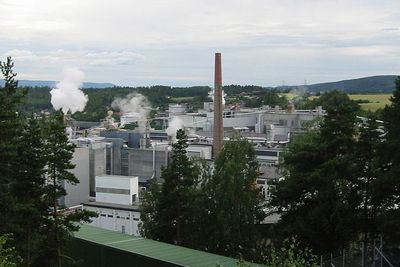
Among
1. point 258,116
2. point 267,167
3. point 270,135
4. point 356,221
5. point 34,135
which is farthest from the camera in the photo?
point 258,116

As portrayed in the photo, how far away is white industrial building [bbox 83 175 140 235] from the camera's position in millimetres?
41594

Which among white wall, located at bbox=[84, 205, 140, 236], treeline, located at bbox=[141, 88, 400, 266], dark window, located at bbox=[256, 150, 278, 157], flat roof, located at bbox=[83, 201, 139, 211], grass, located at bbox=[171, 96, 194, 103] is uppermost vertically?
grass, located at bbox=[171, 96, 194, 103]

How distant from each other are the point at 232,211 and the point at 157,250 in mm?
4114

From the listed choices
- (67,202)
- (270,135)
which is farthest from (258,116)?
(67,202)

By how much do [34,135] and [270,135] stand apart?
6002 cm

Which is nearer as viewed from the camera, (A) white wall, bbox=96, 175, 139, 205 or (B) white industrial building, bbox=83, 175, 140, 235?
(B) white industrial building, bbox=83, 175, 140, 235

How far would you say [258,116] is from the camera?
297 ft

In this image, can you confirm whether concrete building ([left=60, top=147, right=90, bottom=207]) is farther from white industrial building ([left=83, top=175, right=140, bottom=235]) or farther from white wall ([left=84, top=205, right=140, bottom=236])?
white wall ([left=84, top=205, right=140, bottom=236])

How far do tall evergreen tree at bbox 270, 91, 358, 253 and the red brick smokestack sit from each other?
29657 mm

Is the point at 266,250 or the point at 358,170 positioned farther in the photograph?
the point at 266,250

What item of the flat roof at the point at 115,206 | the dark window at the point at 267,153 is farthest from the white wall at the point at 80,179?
the dark window at the point at 267,153

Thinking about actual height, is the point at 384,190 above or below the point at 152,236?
above

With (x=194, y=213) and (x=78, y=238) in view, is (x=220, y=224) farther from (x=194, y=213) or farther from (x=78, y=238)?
(x=78, y=238)

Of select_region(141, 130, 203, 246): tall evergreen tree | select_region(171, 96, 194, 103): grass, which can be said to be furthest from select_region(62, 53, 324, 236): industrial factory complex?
select_region(171, 96, 194, 103): grass
